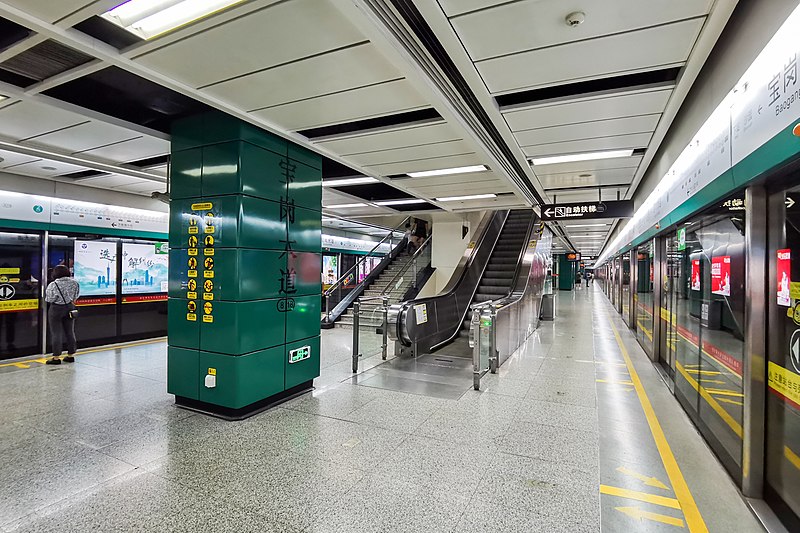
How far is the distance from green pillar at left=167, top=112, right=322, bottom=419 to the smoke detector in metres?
3.04

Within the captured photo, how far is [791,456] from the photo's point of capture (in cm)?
228

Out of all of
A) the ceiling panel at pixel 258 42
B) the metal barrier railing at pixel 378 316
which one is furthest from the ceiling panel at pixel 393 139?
the metal barrier railing at pixel 378 316

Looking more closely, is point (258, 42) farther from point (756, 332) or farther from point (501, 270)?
point (501, 270)

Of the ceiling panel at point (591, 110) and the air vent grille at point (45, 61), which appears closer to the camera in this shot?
the air vent grille at point (45, 61)

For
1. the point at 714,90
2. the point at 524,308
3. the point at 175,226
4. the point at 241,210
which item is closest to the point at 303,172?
the point at 241,210

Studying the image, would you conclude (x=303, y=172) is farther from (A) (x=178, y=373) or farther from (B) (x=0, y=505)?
(B) (x=0, y=505)

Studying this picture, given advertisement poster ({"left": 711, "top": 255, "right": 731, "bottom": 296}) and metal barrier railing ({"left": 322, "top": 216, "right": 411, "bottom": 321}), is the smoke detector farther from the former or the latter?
→ metal barrier railing ({"left": 322, "top": 216, "right": 411, "bottom": 321})

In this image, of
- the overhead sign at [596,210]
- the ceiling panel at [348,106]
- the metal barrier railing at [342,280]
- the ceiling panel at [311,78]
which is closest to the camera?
the ceiling panel at [311,78]

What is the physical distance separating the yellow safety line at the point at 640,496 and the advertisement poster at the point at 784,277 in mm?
1422

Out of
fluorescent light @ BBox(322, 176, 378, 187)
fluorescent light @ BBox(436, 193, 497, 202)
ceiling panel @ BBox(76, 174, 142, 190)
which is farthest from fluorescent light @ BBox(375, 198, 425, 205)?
ceiling panel @ BBox(76, 174, 142, 190)

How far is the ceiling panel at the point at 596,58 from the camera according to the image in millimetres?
2439

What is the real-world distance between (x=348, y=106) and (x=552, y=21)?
180 cm

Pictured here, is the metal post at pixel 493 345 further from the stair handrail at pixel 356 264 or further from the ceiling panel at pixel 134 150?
the stair handrail at pixel 356 264

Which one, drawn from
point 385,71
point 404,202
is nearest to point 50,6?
point 385,71
